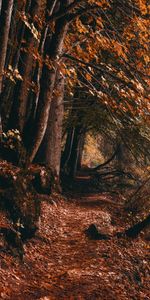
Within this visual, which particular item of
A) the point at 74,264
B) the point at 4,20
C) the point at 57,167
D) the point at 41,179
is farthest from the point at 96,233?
the point at 4,20

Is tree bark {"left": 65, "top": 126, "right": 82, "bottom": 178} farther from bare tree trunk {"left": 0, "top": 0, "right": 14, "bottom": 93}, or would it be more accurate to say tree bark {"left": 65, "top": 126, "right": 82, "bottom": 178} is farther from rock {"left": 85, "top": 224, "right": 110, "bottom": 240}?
bare tree trunk {"left": 0, "top": 0, "right": 14, "bottom": 93}

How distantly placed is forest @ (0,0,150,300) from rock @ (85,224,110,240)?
1.0 inches

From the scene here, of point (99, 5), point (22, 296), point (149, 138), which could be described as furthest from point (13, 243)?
point (149, 138)

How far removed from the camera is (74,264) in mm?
8008

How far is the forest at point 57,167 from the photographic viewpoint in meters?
7.13

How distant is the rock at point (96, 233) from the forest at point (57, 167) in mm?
25

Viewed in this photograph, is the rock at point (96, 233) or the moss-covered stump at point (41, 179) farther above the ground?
the moss-covered stump at point (41, 179)

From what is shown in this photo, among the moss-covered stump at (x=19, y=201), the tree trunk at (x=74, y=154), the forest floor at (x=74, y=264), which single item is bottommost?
the forest floor at (x=74, y=264)

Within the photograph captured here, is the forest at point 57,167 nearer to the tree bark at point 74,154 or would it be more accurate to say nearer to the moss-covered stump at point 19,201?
the moss-covered stump at point 19,201

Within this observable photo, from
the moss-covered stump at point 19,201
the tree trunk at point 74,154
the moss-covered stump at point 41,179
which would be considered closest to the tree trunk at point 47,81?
the moss-covered stump at point 19,201

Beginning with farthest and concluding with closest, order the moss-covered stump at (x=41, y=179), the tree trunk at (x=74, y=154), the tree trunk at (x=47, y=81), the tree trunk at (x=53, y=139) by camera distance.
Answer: the tree trunk at (x=74, y=154) < the tree trunk at (x=53, y=139) < the moss-covered stump at (x=41, y=179) < the tree trunk at (x=47, y=81)

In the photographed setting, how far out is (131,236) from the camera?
10227 mm

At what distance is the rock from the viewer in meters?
9.67

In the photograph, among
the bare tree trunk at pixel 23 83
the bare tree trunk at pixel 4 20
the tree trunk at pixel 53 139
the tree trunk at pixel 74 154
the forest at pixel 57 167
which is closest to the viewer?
the bare tree trunk at pixel 4 20
